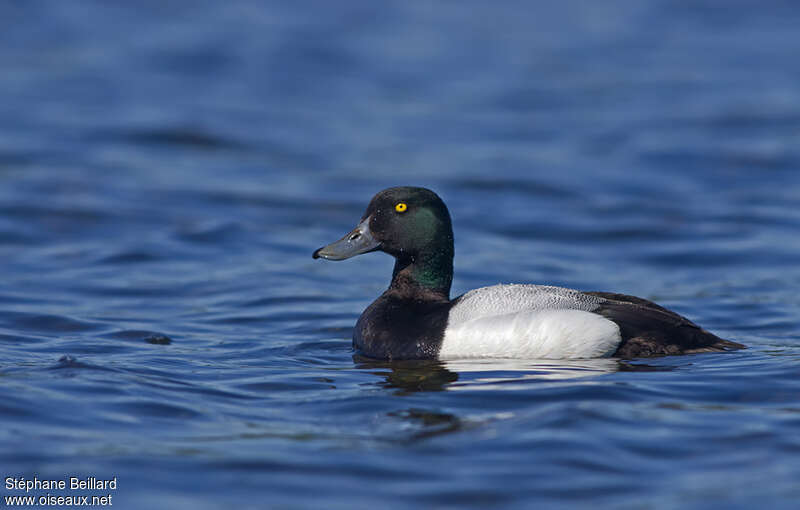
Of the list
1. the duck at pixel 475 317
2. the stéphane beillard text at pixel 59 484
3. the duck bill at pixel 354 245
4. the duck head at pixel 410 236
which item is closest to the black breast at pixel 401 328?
the duck at pixel 475 317

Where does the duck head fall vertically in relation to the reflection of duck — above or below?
above

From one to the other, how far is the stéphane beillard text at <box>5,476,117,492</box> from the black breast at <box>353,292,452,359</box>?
282 centimetres

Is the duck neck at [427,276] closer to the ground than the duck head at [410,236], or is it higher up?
closer to the ground

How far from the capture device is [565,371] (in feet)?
24.1

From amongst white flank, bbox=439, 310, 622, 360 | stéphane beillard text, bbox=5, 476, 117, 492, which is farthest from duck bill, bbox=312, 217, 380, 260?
stéphane beillard text, bbox=5, 476, 117, 492

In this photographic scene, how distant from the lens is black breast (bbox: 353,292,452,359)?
791cm

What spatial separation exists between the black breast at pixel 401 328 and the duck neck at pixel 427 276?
8 centimetres

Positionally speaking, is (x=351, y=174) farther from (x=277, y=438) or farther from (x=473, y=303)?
(x=277, y=438)

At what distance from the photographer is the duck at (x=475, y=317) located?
7746mm

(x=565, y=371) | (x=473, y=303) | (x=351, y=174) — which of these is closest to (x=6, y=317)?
(x=473, y=303)

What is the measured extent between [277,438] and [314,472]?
22.3 inches

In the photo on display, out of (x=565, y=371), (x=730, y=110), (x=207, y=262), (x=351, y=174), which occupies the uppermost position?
(x=730, y=110)

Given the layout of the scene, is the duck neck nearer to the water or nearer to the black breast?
the black breast

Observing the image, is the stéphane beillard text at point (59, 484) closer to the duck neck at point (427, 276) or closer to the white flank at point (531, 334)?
the white flank at point (531, 334)
